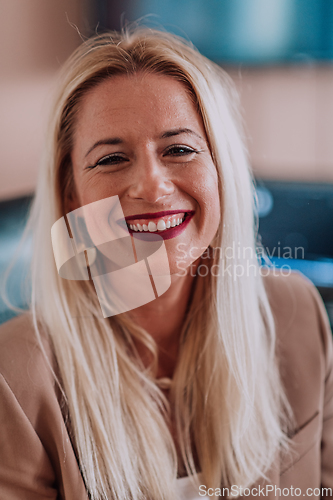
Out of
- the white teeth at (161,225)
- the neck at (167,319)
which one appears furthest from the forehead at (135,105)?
the neck at (167,319)

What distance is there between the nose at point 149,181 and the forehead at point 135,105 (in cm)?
4

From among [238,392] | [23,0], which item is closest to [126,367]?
[238,392]

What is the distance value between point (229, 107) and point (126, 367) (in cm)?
41

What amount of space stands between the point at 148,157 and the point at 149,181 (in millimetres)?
29

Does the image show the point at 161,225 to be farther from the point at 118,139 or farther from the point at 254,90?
the point at 254,90

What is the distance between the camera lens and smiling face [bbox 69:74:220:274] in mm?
516

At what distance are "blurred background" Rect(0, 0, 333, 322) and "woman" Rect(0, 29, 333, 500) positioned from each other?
39 millimetres

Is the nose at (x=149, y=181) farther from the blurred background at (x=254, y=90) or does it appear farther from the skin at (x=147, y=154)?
the blurred background at (x=254, y=90)

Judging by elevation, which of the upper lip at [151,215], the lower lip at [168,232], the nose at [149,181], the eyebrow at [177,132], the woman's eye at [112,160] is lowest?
the lower lip at [168,232]

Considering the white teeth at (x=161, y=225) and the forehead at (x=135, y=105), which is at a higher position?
the forehead at (x=135, y=105)

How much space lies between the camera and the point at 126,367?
64 centimetres

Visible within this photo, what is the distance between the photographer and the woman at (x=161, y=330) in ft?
1.75

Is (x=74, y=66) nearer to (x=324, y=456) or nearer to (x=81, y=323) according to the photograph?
(x=81, y=323)

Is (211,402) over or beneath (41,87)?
beneath
